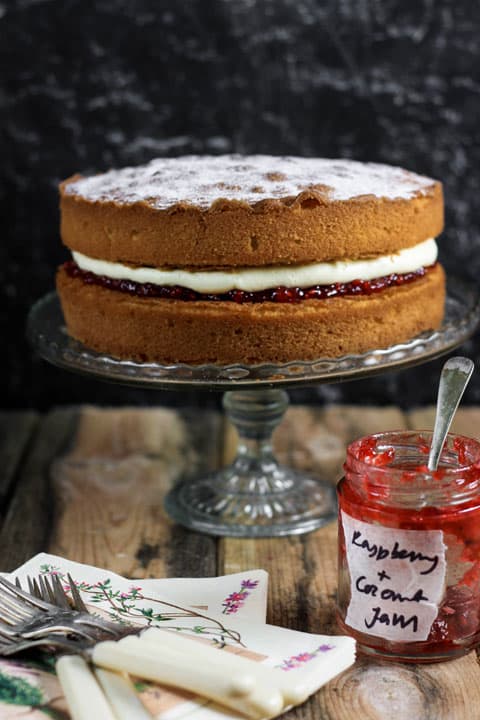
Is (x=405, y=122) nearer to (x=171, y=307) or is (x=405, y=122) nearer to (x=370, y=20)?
(x=370, y=20)

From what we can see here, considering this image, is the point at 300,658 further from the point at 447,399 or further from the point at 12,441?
the point at 12,441

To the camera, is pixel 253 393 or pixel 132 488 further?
pixel 132 488

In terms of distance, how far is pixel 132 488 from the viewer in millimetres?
1914

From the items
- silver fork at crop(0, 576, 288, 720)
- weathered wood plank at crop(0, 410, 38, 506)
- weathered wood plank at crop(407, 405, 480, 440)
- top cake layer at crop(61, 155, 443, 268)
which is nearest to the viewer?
silver fork at crop(0, 576, 288, 720)

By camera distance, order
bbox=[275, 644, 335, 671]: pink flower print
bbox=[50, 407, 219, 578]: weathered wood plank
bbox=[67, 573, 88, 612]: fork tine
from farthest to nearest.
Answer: bbox=[50, 407, 219, 578]: weathered wood plank, bbox=[67, 573, 88, 612]: fork tine, bbox=[275, 644, 335, 671]: pink flower print

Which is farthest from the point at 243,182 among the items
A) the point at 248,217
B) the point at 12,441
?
the point at 12,441

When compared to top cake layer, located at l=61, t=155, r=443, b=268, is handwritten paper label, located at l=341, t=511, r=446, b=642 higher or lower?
lower

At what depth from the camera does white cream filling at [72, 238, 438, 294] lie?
1521 millimetres

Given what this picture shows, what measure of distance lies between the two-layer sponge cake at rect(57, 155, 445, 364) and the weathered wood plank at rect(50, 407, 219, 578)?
307mm

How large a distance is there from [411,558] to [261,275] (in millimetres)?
496

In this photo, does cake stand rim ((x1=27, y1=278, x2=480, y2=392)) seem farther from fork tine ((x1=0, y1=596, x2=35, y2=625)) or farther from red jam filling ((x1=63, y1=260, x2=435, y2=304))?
fork tine ((x1=0, y1=596, x2=35, y2=625))

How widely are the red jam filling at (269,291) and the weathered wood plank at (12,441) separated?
508 millimetres

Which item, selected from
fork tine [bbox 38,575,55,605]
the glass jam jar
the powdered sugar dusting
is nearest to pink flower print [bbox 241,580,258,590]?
the glass jam jar

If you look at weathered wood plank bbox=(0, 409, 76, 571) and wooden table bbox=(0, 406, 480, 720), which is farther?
weathered wood plank bbox=(0, 409, 76, 571)
